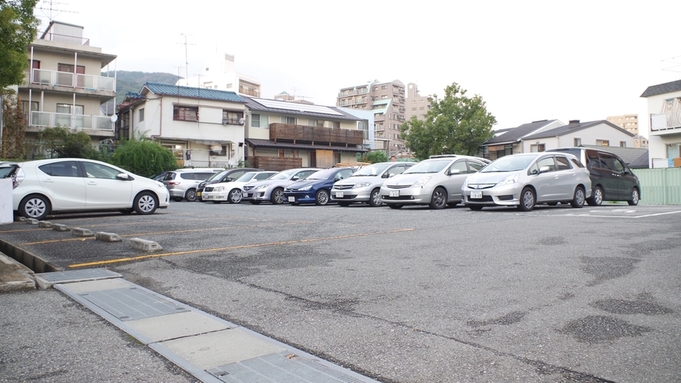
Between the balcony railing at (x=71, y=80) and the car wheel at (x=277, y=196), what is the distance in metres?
17.8

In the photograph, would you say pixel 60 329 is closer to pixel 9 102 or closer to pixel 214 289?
pixel 214 289

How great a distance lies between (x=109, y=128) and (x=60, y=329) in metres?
32.2

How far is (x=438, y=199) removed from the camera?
1492 centimetres

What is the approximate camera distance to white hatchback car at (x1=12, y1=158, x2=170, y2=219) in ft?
38.9

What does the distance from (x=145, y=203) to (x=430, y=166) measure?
8339 millimetres

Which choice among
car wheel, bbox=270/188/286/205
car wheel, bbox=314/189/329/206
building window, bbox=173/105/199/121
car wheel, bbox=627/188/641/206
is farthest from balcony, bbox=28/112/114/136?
car wheel, bbox=627/188/641/206

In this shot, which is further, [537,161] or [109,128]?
[109,128]

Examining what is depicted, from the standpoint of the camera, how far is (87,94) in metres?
31.7

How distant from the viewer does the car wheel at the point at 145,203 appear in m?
13.5

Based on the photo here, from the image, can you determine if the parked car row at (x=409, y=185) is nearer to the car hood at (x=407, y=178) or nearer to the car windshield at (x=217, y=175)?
the car hood at (x=407, y=178)

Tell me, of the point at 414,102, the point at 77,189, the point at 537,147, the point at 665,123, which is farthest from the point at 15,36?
the point at 414,102

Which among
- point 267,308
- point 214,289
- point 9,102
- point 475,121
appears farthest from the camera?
point 475,121

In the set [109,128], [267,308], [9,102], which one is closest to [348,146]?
[109,128]

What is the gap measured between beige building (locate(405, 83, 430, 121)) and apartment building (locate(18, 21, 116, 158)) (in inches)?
2809
